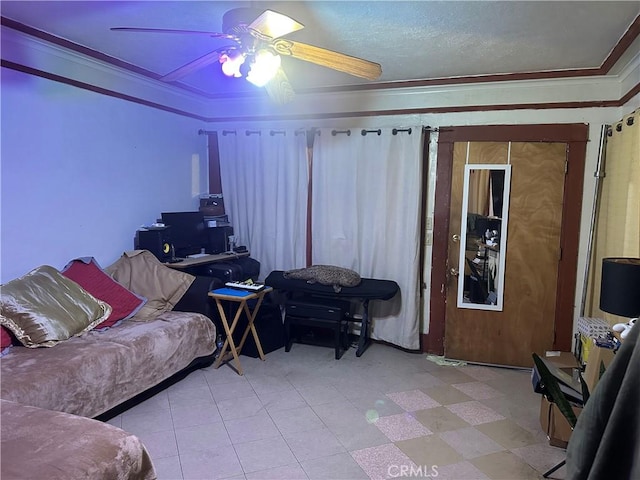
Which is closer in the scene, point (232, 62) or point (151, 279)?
point (232, 62)

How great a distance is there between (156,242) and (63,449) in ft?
7.79

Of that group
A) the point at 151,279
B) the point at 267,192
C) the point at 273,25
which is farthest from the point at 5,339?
the point at 267,192

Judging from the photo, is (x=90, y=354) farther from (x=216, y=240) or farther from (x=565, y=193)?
(x=565, y=193)

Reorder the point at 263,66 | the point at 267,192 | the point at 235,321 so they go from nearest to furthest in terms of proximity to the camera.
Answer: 1. the point at 263,66
2. the point at 235,321
3. the point at 267,192

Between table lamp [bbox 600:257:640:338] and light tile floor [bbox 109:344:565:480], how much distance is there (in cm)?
96

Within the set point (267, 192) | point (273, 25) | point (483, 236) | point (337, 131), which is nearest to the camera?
point (273, 25)

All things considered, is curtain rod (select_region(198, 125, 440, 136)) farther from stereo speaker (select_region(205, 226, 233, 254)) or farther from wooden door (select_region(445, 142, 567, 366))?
stereo speaker (select_region(205, 226, 233, 254))

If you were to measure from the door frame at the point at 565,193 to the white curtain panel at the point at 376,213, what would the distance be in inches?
8.3

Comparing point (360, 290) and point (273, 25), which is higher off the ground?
point (273, 25)

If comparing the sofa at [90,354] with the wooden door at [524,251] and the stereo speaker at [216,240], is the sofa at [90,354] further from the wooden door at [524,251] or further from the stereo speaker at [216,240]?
the wooden door at [524,251]

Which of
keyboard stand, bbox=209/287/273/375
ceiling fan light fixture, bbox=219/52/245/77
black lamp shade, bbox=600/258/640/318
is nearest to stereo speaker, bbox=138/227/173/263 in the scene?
keyboard stand, bbox=209/287/273/375

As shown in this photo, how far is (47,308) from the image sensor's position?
2736 mm

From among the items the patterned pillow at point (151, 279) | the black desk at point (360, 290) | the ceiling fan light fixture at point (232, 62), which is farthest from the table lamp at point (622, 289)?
the patterned pillow at point (151, 279)

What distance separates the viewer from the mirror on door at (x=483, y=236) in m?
3.67
